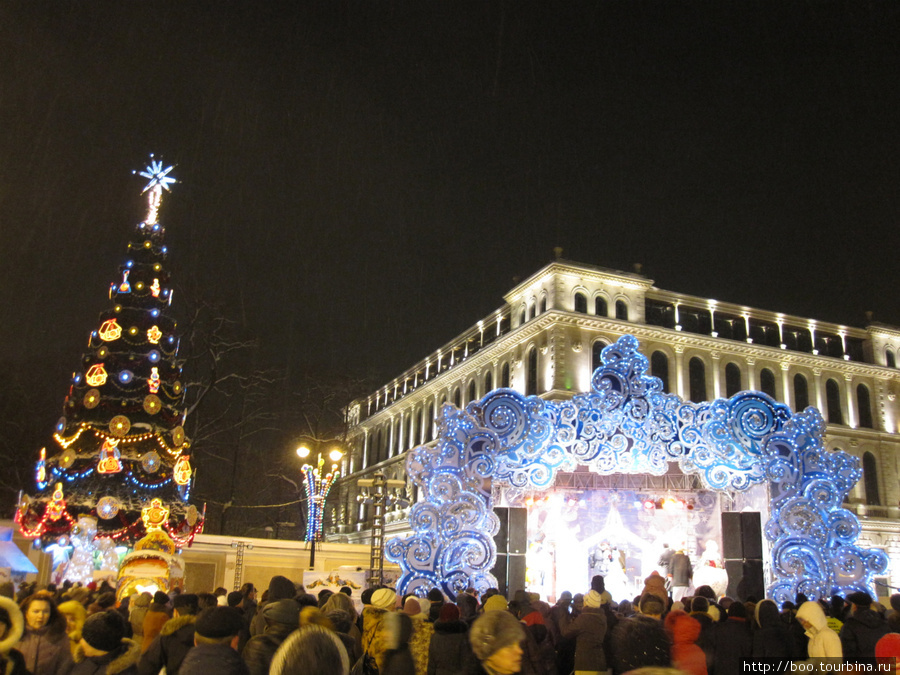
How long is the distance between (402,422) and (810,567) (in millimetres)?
47191

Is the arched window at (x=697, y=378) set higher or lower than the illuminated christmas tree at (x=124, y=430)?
higher

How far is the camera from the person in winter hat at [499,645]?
14.2ft

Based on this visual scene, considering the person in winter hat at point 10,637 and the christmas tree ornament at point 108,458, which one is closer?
the person in winter hat at point 10,637

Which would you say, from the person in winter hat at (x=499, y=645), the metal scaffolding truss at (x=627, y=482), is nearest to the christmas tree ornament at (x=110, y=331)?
the metal scaffolding truss at (x=627, y=482)

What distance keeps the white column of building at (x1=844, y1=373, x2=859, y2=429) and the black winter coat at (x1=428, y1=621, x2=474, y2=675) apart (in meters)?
47.9

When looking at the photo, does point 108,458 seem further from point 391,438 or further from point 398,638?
point 391,438

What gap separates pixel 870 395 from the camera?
164 feet

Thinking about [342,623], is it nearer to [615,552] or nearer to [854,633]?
[854,633]

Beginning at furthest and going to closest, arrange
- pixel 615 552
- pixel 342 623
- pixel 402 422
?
pixel 402 422 < pixel 615 552 < pixel 342 623

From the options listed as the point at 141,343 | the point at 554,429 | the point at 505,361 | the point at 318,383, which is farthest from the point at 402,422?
the point at 554,429

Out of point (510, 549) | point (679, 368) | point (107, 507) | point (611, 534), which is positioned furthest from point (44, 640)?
point (679, 368)

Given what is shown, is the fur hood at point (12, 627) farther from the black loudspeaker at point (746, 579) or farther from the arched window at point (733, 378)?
the arched window at point (733, 378)

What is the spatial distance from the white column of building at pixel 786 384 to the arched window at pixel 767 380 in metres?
0.58

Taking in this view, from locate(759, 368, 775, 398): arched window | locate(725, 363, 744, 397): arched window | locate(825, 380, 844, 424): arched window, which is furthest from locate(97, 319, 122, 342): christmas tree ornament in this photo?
locate(825, 380, 844, 424): arched window
